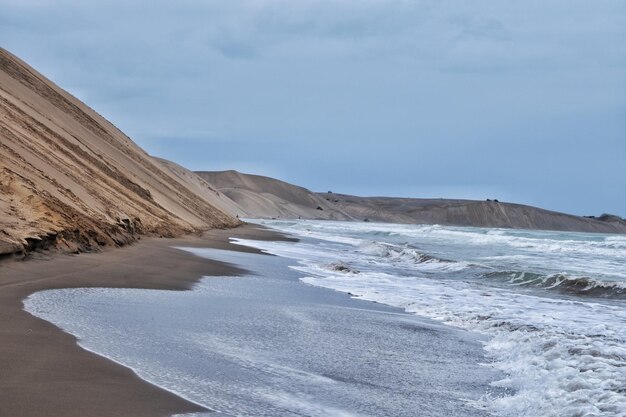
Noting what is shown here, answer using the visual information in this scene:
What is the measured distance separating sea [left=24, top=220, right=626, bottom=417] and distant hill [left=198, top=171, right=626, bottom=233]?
138 metres

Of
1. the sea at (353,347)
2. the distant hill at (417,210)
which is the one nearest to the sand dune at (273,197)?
the distant hill at (417,210)

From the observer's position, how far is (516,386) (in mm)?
6105

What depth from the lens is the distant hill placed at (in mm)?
162250

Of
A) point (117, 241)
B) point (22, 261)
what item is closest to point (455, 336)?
point (22, 261)

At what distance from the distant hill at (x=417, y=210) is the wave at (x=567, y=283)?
5131 inches

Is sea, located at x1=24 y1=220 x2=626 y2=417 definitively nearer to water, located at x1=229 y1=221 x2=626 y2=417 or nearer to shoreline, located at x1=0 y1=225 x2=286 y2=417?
water, located at x1=229 y1=221 x2=626 y2=417

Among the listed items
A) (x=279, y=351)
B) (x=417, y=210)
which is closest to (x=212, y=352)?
(x=279, y=351)

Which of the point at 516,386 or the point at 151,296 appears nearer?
the point at 516,386

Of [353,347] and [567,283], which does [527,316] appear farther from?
[567,283]

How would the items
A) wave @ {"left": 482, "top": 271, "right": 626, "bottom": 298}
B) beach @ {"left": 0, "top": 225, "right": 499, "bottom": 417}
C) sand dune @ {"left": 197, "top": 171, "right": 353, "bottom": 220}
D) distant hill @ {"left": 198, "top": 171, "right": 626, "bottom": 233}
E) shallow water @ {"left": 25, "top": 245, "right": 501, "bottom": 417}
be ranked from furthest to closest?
distant hill @ {"left": 198, "top": 171, "right": 626, "bottom": 233}
sand dune @ {"left": 197, "top": 171, "right": 353, "bottom": 220}
wave @ {"left": 482, "top": 271, "right": 626, "bottom": 298}
shallow water @ {"left": 25, "top": 245, "right": 501, "bottom": 417}
beach @ {"left": 0, "top": 225, "right": 499, "bottom": 417}

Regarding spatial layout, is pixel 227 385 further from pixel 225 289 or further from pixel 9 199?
pixel 9 199

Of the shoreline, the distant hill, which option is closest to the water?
the shoreline

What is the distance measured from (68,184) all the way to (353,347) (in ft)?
37.2

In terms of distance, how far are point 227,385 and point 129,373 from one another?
657 millimetres
